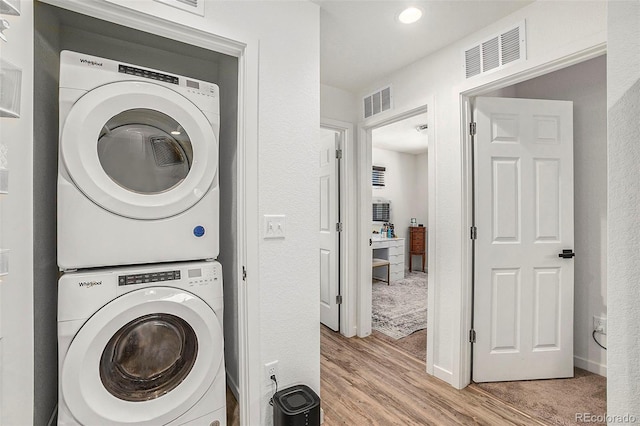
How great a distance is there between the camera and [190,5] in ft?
4.59

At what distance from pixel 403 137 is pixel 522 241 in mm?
3423

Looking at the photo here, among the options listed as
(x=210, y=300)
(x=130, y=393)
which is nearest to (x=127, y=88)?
(x=210, y=300)

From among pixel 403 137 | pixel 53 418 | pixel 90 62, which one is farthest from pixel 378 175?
pixel 53 418

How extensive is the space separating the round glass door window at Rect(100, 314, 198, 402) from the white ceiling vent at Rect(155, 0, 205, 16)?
1.38m

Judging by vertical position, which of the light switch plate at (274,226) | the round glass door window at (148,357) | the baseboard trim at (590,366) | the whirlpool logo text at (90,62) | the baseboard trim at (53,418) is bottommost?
the baseboard trim at (590,366)

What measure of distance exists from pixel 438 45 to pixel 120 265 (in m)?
2.48

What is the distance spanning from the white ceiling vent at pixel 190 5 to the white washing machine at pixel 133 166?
0.30m

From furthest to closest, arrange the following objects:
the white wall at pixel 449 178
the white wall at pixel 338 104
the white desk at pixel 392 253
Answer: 1. the white desk at pixel 392 253
2. the white wall at pixel 338 104
3. the white wall at pixel 449 178

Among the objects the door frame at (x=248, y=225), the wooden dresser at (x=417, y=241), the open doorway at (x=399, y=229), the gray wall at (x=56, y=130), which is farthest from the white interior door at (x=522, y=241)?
the wooden dresser at (x=417, y=241)

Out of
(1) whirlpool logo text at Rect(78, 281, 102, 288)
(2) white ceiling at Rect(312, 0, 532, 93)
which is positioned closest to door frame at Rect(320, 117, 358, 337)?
(2) white ceiling at Rect(312, 0, 532, 93)

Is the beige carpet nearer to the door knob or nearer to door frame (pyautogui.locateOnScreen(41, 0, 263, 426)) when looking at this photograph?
the door knob

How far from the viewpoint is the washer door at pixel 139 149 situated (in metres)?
1.24

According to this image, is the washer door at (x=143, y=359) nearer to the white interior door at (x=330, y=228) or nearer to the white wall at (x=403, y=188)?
the white interior door at (x=330, y=228)

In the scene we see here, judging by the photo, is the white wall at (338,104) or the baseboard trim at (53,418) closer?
the baseboard trim at (53,418)
